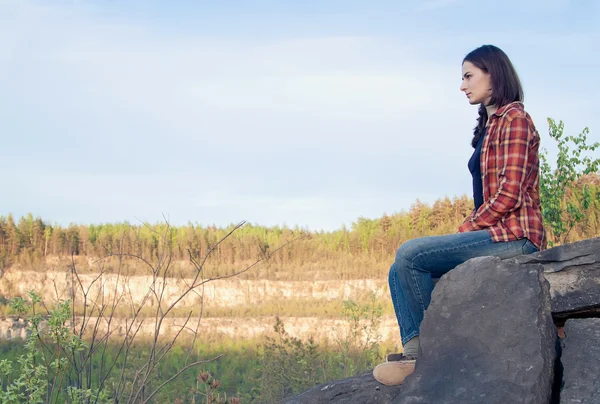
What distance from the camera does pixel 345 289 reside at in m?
13.9

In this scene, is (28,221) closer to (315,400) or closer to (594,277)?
(315,400)

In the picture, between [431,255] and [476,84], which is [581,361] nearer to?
[431,255]

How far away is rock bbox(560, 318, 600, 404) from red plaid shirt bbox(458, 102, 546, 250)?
A: 0.51 meters

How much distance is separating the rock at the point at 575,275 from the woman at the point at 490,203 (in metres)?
0.16

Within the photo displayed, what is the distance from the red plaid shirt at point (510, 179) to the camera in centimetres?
328

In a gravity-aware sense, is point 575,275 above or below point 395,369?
above

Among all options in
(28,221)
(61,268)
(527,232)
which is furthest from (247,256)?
(527,232)

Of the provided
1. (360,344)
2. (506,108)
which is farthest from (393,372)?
(360,344)

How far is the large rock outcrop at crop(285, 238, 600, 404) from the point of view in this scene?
3.19 meters

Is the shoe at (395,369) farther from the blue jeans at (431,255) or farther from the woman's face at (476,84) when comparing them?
the woman's face at (476,84)

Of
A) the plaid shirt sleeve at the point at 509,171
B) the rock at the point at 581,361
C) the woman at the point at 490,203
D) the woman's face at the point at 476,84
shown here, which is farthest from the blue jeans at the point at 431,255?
the woman's face at the point at 476,84

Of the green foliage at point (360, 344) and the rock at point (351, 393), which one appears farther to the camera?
the green foliage at point (360, 344)

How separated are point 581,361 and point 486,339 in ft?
1.67

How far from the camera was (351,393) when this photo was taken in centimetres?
403
